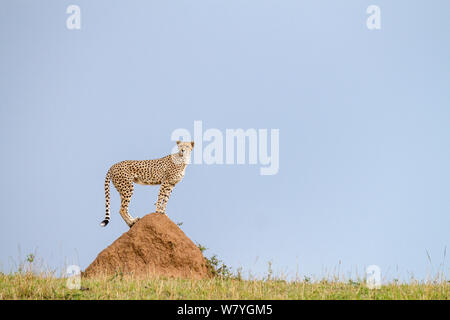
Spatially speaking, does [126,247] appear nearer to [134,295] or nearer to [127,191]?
[127,191]

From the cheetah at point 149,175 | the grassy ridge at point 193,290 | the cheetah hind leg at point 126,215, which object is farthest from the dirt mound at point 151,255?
the grassy ridge at point 193,290

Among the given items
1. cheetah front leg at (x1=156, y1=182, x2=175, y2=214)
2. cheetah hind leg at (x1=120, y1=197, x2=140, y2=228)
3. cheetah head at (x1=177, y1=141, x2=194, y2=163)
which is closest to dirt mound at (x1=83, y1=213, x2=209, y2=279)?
cheetah front leg at (x1=156, y1=182, x2=175, y2=214)

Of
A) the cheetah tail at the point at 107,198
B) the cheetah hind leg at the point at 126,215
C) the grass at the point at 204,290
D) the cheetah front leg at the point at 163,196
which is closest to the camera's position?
the grass at the point at 204,290

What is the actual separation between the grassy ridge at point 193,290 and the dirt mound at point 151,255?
1.04 metres

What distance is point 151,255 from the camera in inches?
517

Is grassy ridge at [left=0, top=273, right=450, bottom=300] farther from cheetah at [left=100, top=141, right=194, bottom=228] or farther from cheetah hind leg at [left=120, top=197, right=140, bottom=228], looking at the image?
cheetah at [left=100, top=141, right=194, bottom=228]

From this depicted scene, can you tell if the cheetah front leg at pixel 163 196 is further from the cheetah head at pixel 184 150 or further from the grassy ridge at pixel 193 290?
the grassy ridge at pixel 193 290

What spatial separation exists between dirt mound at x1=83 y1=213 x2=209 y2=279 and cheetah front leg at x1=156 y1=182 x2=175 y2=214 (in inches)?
16.3

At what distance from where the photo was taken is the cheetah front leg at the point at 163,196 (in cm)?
1375

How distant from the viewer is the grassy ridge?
9.82m

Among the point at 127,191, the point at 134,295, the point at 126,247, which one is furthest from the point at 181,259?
the point at 134,295

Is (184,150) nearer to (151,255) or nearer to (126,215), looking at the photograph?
(126,215)
